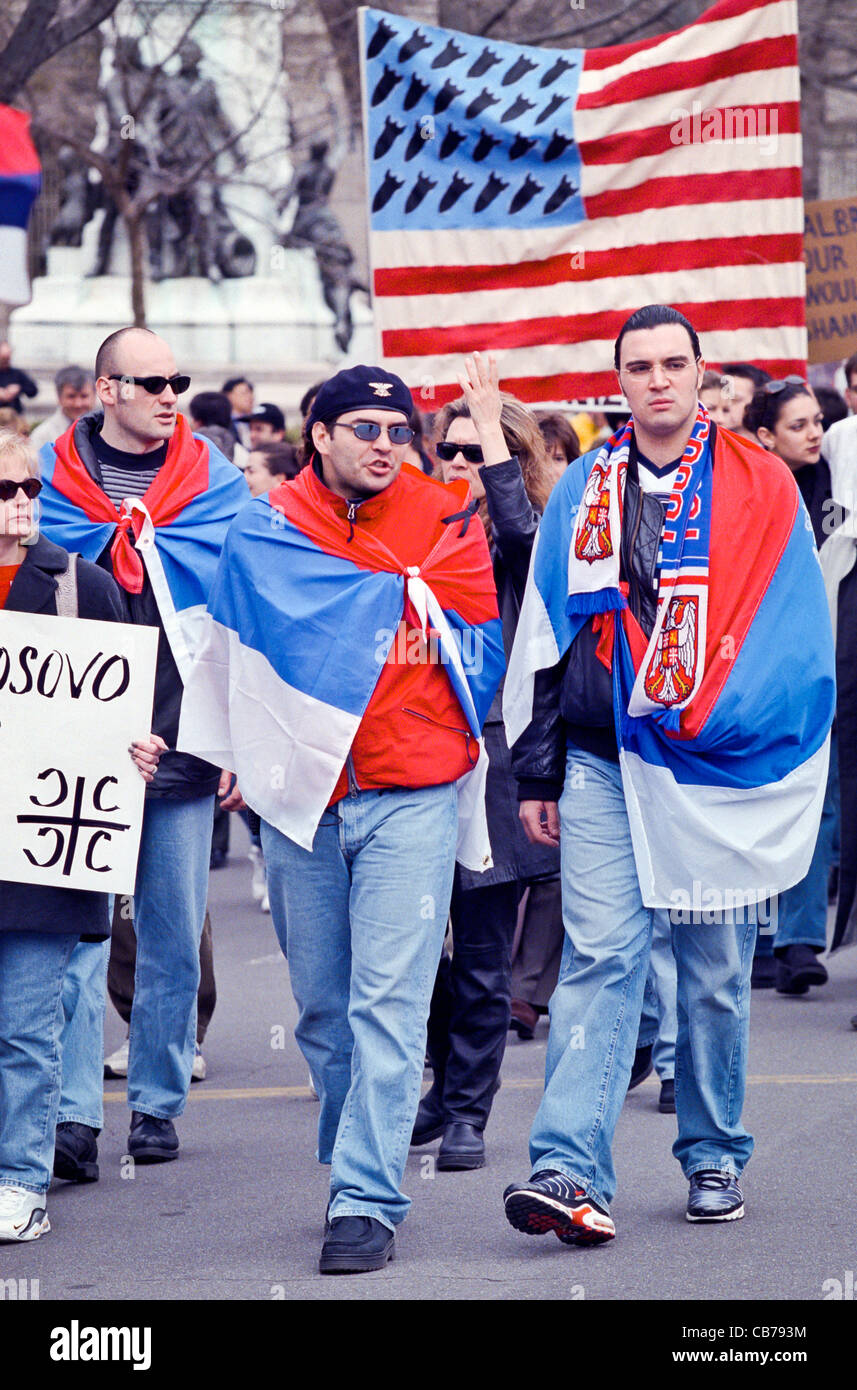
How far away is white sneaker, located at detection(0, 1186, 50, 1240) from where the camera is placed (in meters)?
→ 5.26

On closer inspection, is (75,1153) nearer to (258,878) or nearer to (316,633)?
(316,633)

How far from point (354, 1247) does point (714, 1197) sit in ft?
2.95

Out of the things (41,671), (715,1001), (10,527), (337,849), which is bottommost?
(715,1001)

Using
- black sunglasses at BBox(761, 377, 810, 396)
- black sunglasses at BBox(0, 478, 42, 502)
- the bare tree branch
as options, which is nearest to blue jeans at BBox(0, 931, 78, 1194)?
black sunglasses at BBox(0, 478, 42, 502)

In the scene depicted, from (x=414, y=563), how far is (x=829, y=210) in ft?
20.7

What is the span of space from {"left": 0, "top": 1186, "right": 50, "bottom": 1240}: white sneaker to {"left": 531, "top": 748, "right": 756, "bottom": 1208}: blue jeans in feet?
3.92

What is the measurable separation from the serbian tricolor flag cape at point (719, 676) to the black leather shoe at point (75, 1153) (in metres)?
1.79

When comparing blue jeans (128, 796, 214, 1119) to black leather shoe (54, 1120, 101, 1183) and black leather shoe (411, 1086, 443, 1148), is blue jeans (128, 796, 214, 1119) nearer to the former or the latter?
black leather shoe (54, 1120, 101, 1183)

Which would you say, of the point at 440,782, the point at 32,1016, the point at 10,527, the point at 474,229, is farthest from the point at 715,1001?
the point at 474,229

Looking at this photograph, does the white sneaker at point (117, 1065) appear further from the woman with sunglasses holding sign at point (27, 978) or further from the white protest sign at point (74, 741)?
the white protest sign at point (74, 741)

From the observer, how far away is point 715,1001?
5266mm
